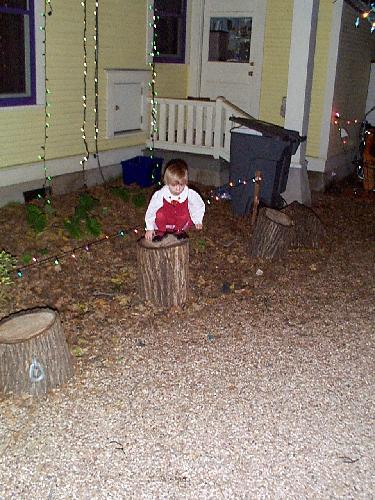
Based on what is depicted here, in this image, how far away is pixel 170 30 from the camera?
11391 millimetres

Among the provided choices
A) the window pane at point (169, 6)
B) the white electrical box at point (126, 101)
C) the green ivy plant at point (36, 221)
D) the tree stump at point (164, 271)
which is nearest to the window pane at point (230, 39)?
the window pane at point (169, 6)

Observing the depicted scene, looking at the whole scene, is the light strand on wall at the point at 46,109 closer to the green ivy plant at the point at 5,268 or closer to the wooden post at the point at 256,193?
the green ivy plant at the point at 5,268

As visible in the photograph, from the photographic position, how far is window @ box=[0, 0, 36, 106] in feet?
26.9

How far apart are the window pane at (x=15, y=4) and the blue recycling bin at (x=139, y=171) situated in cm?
297

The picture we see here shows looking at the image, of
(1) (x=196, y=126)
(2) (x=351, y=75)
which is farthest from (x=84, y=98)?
(2) (x=351, y=75)

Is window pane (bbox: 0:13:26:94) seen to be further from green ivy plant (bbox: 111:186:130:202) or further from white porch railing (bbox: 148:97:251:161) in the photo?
white porch railing (bbox: 148:97:251:161)

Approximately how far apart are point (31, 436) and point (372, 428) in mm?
2381

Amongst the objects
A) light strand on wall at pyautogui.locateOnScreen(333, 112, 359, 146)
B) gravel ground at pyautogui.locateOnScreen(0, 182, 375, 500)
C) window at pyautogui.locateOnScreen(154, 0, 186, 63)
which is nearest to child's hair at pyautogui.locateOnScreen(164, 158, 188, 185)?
gravel ground at pyautogui.locateOnScreen(0, 182, 375, 500)

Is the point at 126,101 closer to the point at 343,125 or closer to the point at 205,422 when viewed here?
the point at 343,125

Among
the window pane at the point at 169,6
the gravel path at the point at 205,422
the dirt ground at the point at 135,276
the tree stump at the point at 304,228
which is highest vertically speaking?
the window pane at the point at 169,6

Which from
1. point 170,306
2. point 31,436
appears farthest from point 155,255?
point 31,436

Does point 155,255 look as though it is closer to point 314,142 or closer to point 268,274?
point 268,274

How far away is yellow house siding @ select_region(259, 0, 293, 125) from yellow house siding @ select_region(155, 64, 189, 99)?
5.24 ft

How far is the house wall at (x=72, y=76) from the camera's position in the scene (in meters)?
8.61
